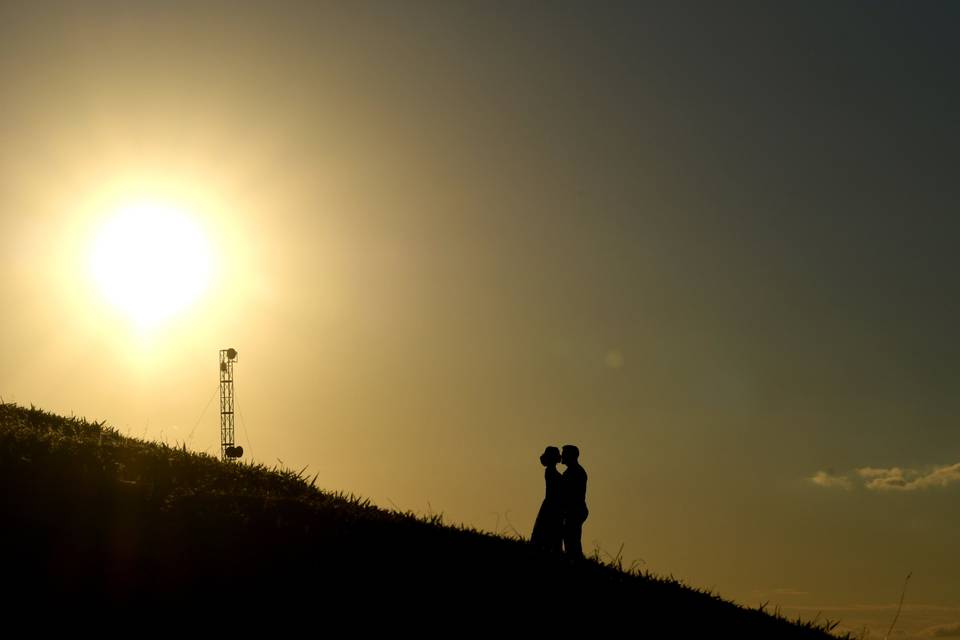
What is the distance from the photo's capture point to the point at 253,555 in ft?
45.7

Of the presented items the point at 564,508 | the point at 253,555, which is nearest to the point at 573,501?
the point at 564,508

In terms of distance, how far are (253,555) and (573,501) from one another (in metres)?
8.42

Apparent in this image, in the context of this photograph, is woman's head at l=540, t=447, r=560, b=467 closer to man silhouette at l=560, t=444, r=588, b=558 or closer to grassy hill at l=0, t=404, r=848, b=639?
man silhouette at l=560, t=444, r=588, b=558

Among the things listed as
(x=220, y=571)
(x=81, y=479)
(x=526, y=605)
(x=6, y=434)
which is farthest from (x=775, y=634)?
(x=6, y=434)

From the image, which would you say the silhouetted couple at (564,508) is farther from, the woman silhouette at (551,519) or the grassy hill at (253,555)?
the grassy hill at (253,555)

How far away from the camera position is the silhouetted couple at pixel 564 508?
2066 centimetres

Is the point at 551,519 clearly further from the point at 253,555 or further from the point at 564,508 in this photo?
the point at 253,555

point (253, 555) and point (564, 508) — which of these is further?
point (564, 508)

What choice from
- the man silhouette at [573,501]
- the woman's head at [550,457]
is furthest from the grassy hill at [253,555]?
the woman's head at [550,457]

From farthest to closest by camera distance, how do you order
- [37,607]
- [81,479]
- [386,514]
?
[386,514] → [81,479] → [37,607]

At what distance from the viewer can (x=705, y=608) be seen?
18.3m

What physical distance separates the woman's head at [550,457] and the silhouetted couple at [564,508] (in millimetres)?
21

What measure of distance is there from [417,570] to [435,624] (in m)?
1.75

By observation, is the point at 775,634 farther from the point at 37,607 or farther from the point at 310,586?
the point at 37,607
